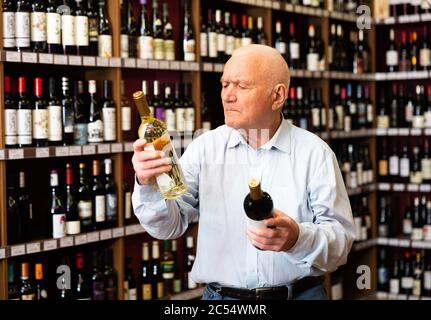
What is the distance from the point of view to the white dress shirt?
6.80ft

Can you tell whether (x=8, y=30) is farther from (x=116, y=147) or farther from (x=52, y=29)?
(x=116, y=147)

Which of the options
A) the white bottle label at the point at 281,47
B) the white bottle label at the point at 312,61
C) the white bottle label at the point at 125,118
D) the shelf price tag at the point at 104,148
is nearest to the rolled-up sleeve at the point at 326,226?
the shelf price tag at the point at 104,148

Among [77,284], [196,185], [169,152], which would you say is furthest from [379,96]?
[169,152]

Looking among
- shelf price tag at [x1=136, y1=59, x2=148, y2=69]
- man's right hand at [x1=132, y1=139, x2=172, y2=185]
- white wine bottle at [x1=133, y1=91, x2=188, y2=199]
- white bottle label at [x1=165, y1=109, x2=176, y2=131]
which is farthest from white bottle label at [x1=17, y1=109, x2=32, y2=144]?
man's right hand at [x1=132, y1=139, x2=172, y2=185]

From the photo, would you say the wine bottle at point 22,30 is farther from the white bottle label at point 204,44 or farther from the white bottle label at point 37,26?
the white bottle label at point 204,44

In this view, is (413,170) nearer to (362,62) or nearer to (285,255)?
(362,62)

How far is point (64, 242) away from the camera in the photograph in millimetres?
3229

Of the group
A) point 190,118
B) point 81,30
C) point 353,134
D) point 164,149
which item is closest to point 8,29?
point 81,30

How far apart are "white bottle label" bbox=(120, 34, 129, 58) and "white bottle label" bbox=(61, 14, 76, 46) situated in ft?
1.11

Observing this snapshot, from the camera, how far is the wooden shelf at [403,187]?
193 inches

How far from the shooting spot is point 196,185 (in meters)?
2.25

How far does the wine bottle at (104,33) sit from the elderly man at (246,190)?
52.5 inches

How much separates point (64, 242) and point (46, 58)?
0.85 metres
